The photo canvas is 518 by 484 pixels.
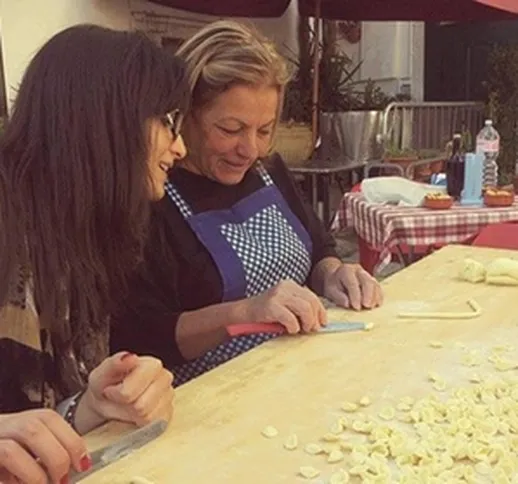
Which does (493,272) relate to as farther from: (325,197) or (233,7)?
(233,7)

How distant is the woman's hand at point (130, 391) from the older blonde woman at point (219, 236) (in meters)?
0.38

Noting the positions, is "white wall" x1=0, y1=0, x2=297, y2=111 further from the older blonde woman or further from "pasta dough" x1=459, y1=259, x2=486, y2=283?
"pasta dough" x1=459, y1=259, x2=486, y2=283

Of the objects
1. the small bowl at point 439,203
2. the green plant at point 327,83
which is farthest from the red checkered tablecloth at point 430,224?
the green plant at point 327,83

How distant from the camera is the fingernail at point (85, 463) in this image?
0.80 m

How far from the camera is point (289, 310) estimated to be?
4.19 feet

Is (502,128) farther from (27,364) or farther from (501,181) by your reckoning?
(27,364)

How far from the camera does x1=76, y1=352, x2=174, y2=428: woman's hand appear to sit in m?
0.94

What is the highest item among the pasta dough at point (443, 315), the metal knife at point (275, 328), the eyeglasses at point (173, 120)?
the eyeglasses at point (173, 120)

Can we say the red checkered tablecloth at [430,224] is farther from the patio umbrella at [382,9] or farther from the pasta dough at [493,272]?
the patio umbrella at [382,9]

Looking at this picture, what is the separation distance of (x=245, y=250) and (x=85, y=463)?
0.79 meters

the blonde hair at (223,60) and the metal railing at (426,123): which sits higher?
the blonde hair at (223,60)

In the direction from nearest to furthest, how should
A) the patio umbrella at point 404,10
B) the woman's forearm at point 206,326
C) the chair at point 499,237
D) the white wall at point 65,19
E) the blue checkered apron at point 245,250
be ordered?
1. the woman's forearm at point 206,326
2. the blue checkered apron at point 245,250
3. the chair at point 499,237
4. the white wall at point 65,19
5. the patio umbrella at point 404,10

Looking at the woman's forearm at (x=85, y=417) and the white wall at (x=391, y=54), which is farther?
the white wall at (x=391, y=54)

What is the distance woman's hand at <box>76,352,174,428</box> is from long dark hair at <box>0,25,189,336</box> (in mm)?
187
